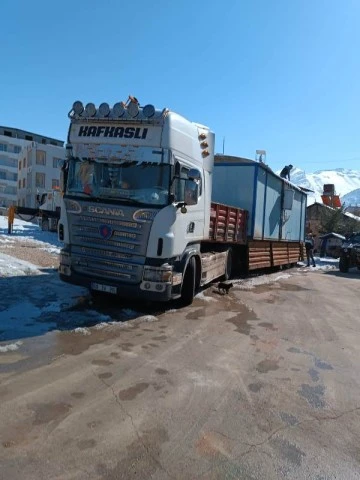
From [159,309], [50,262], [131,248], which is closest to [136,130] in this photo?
[131,248]

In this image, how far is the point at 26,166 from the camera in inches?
2844

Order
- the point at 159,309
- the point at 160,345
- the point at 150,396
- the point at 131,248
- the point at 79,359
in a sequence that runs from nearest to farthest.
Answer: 1. the point at 150,396
2. the point at 79,359
3. the point at 160,345
4. the point at 131,248
5. the point at 159,309

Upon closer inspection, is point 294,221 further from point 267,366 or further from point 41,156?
point 41,156

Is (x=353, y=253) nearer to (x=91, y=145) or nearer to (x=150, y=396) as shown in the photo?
(x=91, y=145)

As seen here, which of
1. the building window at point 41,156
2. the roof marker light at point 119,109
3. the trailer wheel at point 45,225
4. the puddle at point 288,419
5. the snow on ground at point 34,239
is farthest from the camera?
the building window at point 41,156

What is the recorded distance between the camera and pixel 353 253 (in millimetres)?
22281

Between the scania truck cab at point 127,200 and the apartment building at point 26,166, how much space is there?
167 feet

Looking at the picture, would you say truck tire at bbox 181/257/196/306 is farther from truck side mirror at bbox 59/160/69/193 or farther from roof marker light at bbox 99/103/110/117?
roof marker light at bbox 99/103/110/117

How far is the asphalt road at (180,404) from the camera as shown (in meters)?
3.28

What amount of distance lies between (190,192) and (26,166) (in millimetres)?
70070

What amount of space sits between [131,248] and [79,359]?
2500mm

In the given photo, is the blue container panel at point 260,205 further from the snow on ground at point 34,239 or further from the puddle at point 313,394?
the puddle at point 313,394

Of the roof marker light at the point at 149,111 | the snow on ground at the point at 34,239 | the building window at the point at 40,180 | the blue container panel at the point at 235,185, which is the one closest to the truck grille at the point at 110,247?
the roof marker light at the point at 149,111

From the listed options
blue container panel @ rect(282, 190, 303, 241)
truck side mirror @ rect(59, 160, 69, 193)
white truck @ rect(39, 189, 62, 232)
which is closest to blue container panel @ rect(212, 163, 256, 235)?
blue container panel @ rect(282, 190, 303, 241)
